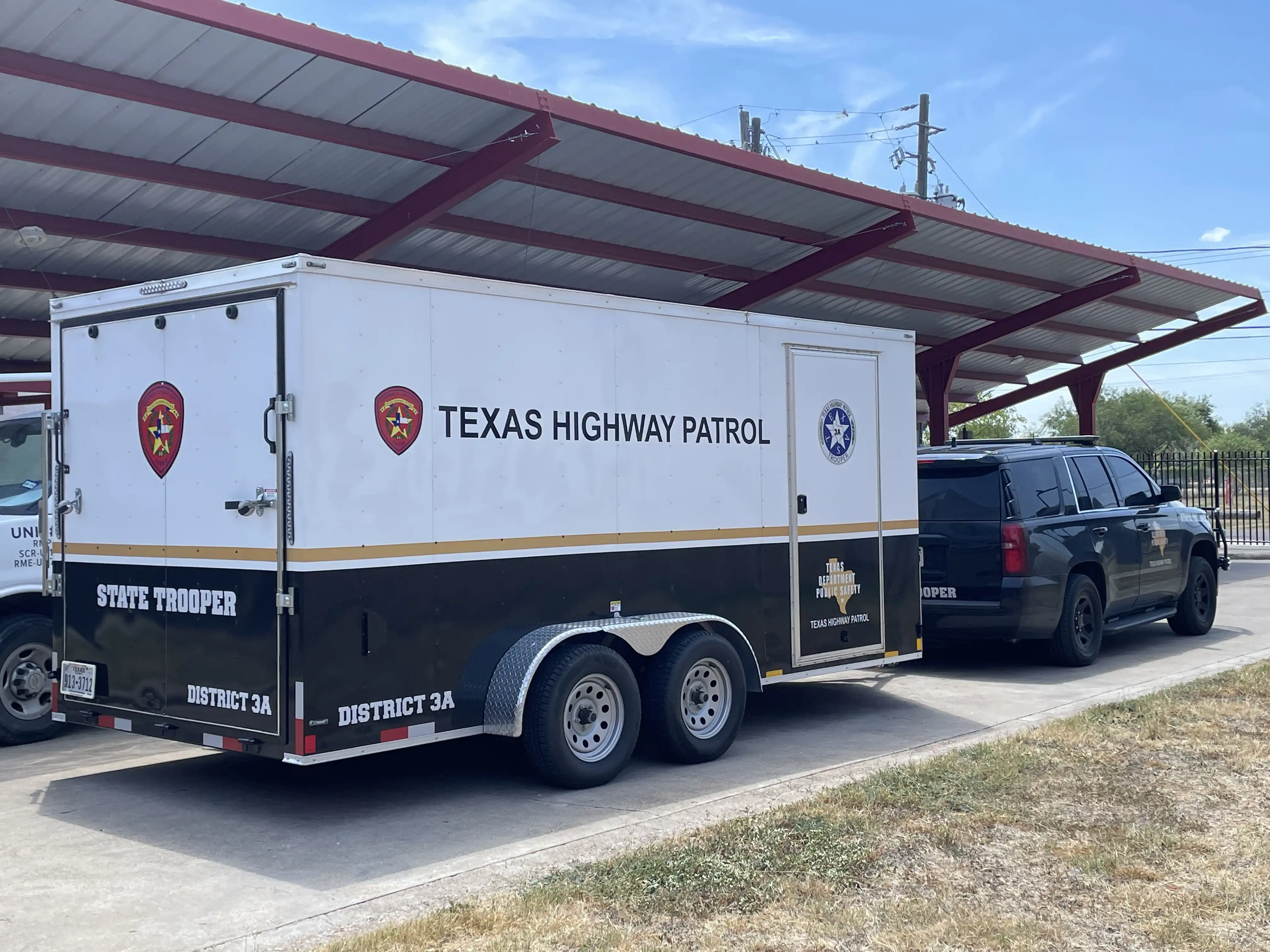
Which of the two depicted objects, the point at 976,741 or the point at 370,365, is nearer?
the point at 370,365

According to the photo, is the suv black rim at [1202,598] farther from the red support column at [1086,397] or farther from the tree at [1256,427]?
the tree at [1256,427]

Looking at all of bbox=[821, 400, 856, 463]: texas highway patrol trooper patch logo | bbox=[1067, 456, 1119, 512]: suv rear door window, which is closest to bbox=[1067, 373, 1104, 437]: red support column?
bbox=[1067, 456, 1119, 512]: suv rear door window

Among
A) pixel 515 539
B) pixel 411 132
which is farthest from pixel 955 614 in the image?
pixel 411 132

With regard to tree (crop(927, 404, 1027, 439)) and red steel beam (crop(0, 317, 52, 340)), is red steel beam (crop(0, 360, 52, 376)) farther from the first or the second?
tree (crop(927, 404, 1027, 439))

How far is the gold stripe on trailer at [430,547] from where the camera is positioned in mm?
6262

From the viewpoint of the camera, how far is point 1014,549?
10.7 metres

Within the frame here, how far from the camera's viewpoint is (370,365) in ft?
21.0

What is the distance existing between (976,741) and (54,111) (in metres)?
8.06

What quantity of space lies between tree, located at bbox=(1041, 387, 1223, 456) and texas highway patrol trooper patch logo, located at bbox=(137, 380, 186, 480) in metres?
70.5

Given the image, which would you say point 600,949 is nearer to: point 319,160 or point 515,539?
point 515,539

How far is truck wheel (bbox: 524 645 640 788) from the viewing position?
6848 mm

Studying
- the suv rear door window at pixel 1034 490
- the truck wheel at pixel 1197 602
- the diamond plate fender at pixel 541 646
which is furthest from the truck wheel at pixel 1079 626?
the diamond plate fender at pixel 541 646

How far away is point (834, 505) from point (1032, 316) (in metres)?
13.1

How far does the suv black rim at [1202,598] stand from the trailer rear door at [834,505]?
5762 millimetres
